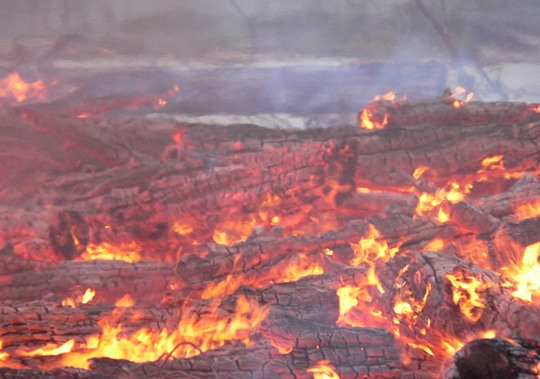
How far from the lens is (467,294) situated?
3859mm

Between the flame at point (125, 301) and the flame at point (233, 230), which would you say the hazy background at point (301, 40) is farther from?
the flame at point (125, 301)

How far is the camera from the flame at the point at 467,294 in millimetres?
3764

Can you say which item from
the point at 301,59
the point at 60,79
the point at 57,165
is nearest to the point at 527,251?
the point at 57,165

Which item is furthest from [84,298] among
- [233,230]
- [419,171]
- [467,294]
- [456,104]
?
[456,104]

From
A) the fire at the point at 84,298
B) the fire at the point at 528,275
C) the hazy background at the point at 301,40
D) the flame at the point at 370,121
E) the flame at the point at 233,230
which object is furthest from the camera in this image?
the hazy background at the point at 301,40

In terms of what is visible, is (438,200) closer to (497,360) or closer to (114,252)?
(114,252)

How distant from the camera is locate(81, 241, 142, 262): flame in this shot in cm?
627

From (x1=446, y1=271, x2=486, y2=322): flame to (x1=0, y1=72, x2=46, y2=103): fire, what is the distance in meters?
8.08

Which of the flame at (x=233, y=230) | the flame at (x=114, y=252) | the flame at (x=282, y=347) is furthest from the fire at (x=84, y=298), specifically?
the flame at (x=282, y=347)

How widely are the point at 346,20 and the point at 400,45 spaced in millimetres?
1339

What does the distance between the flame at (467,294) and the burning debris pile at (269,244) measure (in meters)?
0.01

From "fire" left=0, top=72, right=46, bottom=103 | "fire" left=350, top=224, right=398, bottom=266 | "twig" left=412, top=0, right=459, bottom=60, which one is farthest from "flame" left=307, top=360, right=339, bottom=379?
"twig" left=412, top=0, right=459, bottom=60

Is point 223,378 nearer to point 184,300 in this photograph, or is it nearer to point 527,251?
point 184,300

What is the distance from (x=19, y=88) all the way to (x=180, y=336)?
7211mm
